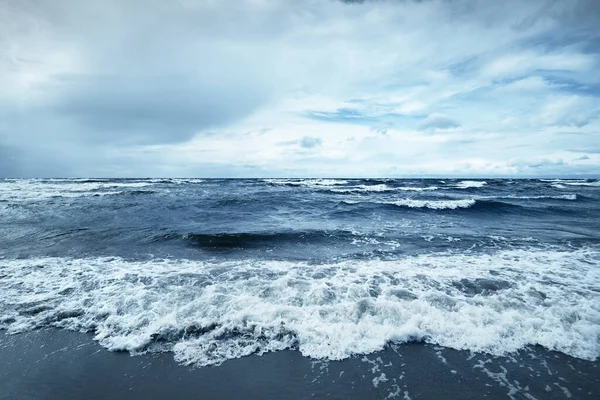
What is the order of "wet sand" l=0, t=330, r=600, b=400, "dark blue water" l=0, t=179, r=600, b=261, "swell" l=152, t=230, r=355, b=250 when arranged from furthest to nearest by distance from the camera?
1. "swell" l=152, t=230, r=355, b=250
2. "dark blue water" l=0, t=179, r=600, b=261
3. "wet sand" l=0, t=330, r=600, b=400

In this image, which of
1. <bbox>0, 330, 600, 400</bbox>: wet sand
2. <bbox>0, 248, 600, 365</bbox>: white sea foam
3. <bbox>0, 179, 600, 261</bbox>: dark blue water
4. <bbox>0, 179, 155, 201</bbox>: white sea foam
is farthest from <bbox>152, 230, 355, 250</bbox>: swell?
<bbox>0, 179, 155, 201</bbox>: white sea foam

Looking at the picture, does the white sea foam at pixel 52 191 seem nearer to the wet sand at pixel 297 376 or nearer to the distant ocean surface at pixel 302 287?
the distant ocean surface at pixel 302 287

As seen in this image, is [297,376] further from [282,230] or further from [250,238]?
[282,230]

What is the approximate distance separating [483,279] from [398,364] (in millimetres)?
4231

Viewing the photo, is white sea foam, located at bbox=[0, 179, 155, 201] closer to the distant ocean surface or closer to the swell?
the distant ocean surface

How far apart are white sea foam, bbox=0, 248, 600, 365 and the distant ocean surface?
0.03 m

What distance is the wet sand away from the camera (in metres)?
3.75

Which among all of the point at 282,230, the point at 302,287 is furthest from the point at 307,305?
the point at 282,230

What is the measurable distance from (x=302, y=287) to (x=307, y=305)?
900mm

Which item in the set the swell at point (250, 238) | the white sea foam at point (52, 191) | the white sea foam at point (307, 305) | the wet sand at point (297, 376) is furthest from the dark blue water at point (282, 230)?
the white sea foam at point (52, 191)

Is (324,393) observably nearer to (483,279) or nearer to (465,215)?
(483,279)

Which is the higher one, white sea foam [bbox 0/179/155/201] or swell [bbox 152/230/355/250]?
white sea foam [bbox 0/179/155/201]

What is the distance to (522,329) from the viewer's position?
5.05 metres

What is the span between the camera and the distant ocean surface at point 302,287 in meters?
4.87
